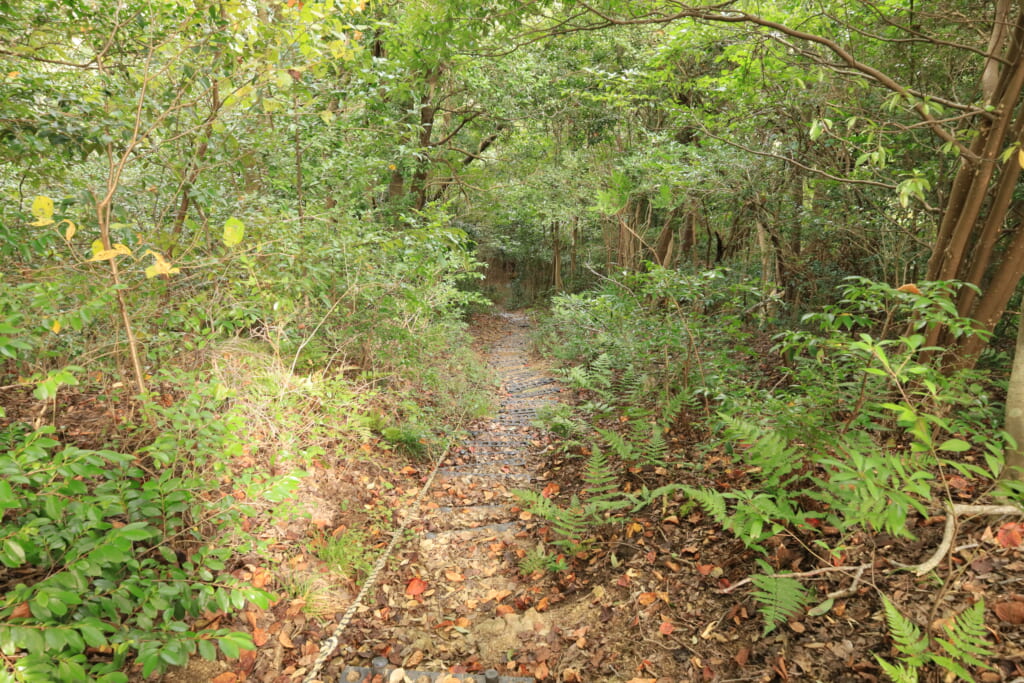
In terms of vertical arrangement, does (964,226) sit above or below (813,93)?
below

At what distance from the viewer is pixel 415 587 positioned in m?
4.16

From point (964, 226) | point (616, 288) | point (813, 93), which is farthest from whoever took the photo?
point (616, 288)

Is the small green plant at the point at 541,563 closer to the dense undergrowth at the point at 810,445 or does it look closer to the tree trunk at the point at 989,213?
the dense undergrowth at the point at 810,445

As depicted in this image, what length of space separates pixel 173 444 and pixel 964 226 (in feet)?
18.0

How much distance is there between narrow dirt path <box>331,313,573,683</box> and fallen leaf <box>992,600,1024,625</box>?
7.99ft

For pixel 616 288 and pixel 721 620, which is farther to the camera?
pixel 616 288

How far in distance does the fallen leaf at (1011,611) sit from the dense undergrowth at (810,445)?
10.1 inches

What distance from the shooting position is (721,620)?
303 cm

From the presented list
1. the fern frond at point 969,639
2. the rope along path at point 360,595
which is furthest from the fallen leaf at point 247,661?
the fern frond at point 969,639

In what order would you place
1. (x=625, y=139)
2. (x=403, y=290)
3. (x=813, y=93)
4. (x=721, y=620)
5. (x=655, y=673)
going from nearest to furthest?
(x=655, y=673), (x=721, y=620), (x=813, y=93), (x=403, y=290), (x=625, y=139)

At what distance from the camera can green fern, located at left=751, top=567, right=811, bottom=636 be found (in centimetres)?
272

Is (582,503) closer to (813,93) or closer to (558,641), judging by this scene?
(558,641)

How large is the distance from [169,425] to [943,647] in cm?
477

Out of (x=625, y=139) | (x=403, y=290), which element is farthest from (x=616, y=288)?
(x=625, y=139)
